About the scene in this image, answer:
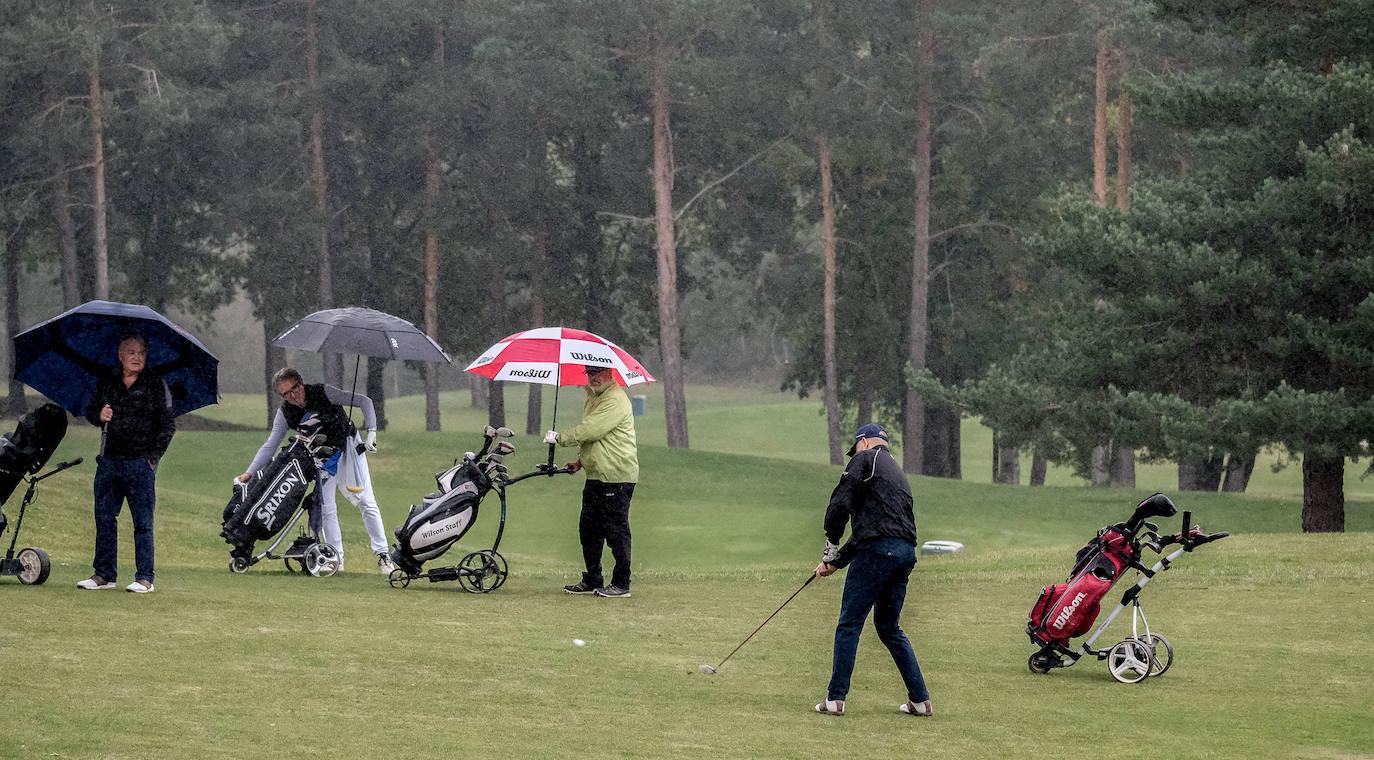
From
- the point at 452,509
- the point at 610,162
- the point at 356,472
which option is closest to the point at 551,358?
the point at 452,509

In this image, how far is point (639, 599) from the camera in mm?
13117

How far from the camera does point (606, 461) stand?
12.3 meters

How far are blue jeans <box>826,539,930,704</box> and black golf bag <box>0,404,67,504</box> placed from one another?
6299 millimetres

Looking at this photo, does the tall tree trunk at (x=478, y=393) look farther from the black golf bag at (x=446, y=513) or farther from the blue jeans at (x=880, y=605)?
the blue jeans at (x=880, y=605)

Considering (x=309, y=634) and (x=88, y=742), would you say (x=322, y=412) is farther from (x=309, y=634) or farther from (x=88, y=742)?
(x=88, y=742)

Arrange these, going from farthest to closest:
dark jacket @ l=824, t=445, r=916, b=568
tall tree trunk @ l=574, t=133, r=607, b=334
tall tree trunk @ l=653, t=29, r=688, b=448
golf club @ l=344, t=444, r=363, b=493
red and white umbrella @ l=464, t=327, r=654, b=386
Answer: tall tree trunk @ l=574, t=133, r=607, b=334 < tall tree trunk @ l=653, t=29, r=688, b=448 < golf club @ l=344, t=444, r=363, b=493 < red and white umbrella @ l=464, t=327, r=654, b=386 < dark jacket @ l=824, t=445, r=916, b=568

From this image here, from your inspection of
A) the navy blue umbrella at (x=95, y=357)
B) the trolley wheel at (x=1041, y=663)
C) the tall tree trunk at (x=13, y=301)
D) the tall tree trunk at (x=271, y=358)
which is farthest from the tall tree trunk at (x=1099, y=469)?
the navy blue umbrella at (x=95, y=357)

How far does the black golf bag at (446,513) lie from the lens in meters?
12.7

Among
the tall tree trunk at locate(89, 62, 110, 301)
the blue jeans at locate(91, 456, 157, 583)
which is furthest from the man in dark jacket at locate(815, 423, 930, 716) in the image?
the tall tree trunk at locate(89, 62, 110, 301)

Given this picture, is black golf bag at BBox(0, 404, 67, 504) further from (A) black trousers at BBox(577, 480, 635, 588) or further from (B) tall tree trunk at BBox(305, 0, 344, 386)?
(B) tall tree trunk at BBox(305, 0, 344, 386)

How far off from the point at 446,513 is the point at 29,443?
3152 millimetres

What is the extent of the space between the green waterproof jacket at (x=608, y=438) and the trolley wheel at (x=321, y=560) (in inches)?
107

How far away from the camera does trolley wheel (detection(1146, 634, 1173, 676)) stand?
31.6 feet

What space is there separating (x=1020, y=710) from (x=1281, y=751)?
4.61ft
